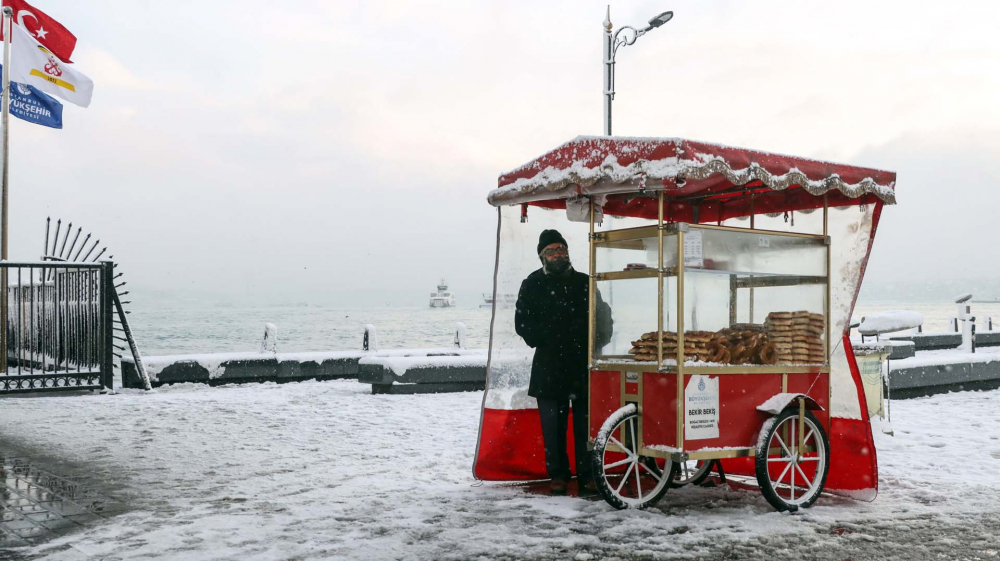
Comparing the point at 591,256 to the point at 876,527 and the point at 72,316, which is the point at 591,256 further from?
the point at 72,316

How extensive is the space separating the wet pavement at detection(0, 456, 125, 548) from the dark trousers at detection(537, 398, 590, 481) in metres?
3.09

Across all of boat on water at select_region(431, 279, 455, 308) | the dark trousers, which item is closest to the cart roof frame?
the dark trousers

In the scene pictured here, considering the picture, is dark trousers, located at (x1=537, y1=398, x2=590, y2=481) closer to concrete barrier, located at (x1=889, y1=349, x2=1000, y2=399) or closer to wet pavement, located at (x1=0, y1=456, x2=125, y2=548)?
wet pavement, located at (x1=0, y1=456, x2=125, y2=548)

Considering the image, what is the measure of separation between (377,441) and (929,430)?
20.7ft

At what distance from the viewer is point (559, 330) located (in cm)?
708

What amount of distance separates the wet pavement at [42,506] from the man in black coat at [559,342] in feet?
10.3

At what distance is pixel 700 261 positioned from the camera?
6.54 m

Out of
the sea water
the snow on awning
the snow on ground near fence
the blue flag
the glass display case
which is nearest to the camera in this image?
the snow on ground near fence

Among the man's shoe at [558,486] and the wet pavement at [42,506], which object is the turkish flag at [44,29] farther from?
the man's shoe at [558,486]

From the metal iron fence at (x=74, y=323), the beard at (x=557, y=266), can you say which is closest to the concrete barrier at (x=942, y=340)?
the metal iron fence at (x=74, y=323)

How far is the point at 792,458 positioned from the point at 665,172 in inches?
90.8

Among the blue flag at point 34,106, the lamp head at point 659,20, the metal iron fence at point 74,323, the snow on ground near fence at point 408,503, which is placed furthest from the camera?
the lamp head at point 659,20

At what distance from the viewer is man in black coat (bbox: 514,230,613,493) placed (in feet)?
23.2

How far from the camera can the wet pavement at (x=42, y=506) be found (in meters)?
5.57
